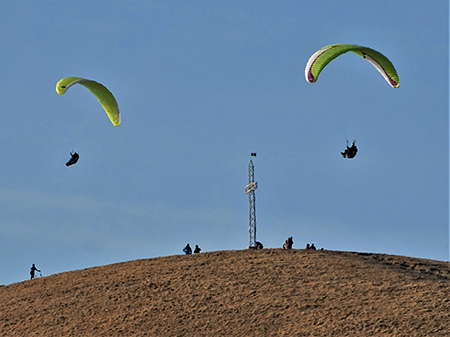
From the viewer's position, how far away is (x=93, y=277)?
1682 inches

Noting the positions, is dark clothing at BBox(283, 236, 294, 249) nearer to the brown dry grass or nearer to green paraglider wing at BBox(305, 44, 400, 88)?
the brown dry grass

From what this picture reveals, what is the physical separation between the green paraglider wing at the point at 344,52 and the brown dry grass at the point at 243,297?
997cm

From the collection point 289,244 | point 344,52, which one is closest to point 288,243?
point 289,244

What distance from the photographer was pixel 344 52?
37281mm

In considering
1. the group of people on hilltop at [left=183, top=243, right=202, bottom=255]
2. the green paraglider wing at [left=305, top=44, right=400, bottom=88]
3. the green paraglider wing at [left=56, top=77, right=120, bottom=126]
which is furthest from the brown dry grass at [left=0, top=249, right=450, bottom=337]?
the green paraglider wing at [left=305, top=44, right=400, bottom=88]

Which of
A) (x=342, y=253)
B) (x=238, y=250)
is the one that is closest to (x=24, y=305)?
(x=238, y=250)

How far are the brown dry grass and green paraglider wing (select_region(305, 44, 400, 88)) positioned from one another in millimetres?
9972

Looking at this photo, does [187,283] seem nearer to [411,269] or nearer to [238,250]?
[238,250]

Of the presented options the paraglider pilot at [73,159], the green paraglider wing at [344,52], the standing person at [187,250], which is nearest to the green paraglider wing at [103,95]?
the paraglider pilot at [73,159]

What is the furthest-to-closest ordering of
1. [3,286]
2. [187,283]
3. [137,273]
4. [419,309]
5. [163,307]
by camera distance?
[3,286], [137,273], [187,283], [163,307], [419,309]

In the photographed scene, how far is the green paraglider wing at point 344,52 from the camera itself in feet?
122

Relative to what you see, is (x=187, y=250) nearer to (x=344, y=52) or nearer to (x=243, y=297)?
(x=243, y=297)

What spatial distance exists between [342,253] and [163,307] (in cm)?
1193

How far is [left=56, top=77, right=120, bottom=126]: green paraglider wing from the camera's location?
4125 centimetres
